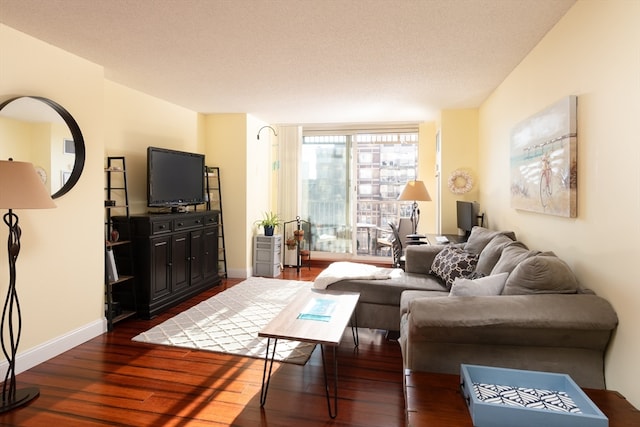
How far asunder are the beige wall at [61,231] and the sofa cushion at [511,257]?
336 centimetres

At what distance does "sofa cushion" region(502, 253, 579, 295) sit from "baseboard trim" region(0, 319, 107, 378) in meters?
3.35

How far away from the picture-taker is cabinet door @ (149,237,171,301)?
4.05 meters

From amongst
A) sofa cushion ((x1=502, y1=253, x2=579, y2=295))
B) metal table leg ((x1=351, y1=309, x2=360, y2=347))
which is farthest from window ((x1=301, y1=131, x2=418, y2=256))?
sofa cushion ((x1=502, y1=253, x2=579, y2=295))

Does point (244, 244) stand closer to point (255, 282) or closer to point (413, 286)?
point (255, 282)

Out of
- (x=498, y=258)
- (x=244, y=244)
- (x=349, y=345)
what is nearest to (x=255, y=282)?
(x=244, y=244)

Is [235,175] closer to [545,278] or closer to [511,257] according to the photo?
[511,257]

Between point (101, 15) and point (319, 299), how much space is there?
249cm

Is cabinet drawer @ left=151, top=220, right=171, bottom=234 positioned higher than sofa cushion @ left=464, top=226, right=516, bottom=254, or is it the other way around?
cabinet drawer @ left=151, top=220, right=171, bottom=234

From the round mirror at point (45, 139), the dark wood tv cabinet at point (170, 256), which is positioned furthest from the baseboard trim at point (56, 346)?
the round mirror at point (45, 139)

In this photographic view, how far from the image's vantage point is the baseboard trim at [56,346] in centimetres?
280

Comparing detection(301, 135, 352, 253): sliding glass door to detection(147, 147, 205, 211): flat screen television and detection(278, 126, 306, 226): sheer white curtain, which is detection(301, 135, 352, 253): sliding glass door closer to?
detection(278, 126, 306, 226): sheer white curtain

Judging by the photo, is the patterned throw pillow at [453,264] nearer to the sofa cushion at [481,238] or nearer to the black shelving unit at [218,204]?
the sofa cushion at [481,238]

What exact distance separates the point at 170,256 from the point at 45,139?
1788mm

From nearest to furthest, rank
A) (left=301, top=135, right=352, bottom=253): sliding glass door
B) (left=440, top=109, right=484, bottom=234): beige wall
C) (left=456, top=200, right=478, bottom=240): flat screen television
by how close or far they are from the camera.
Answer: (left=456, top=200, right=478, bottom=240): flat screen television, (left=440, top=109, right=484, bottom=234): beige wall, (left=301, top=135, right=352, bottom=253): sliding glass door
